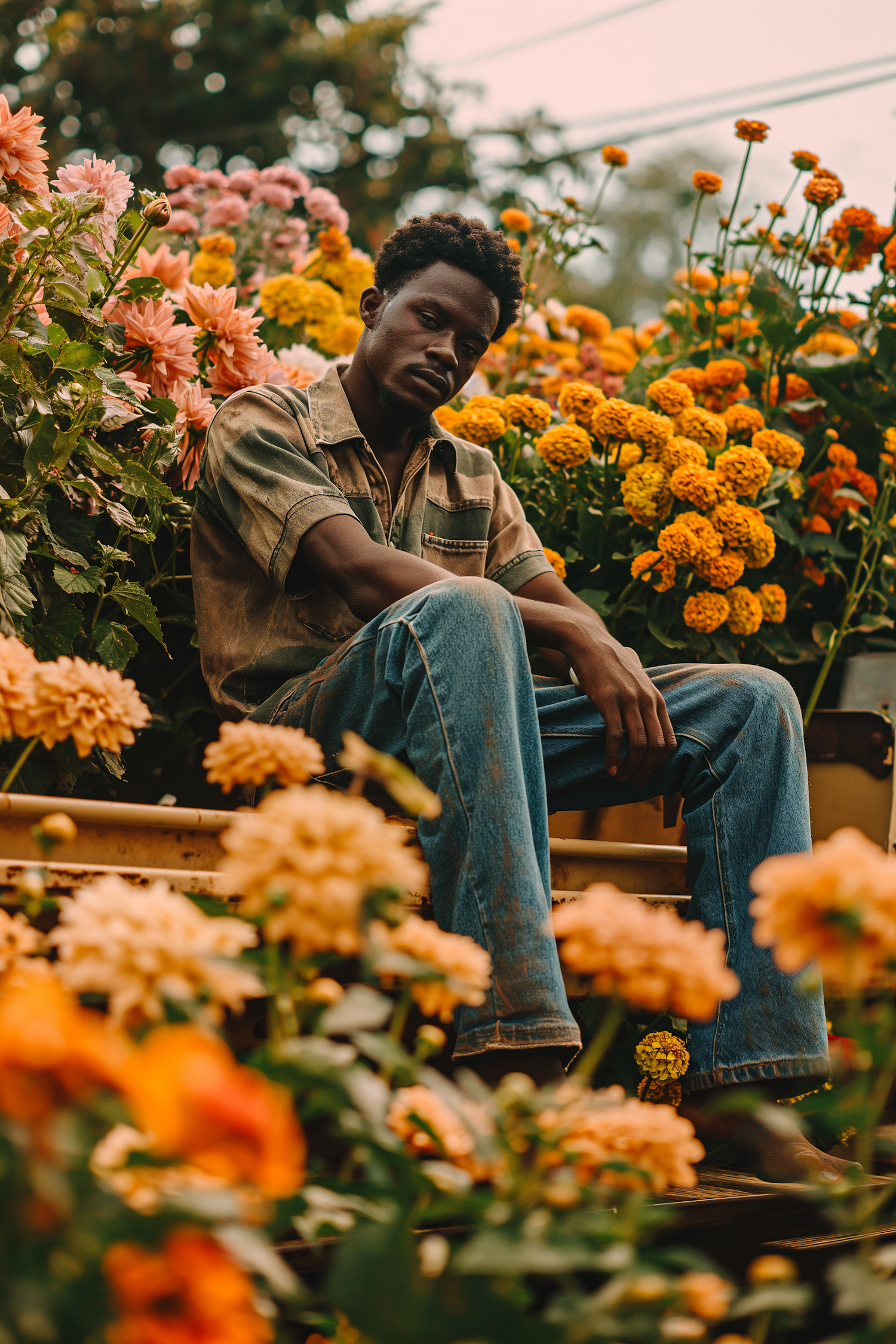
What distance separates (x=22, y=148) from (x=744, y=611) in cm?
139

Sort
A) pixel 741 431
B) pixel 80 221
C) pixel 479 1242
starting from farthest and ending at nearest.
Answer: pixel 741 431, pixel 80 221, pixel 479 1242

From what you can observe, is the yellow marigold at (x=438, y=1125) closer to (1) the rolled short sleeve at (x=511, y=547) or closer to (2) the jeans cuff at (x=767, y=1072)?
(2) the jeans cuff at (x=767, y=1072)

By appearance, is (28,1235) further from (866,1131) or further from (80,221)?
(80,221)

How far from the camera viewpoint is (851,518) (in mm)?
2422

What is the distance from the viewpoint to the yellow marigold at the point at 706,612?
6.65 feet

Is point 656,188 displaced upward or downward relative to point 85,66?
upward

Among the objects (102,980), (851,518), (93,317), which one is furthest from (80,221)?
(851,518)

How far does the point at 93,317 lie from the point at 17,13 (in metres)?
9.78

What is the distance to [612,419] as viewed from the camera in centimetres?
207

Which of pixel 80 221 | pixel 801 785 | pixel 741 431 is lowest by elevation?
pixel 801 785

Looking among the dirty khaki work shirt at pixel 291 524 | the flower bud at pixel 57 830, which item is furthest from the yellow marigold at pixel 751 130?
the flower bud at pixel 57 830

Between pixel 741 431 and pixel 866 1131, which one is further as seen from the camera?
pixel 741 431

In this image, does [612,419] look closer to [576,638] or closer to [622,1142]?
[576,638]

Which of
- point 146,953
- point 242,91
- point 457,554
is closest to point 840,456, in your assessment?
point 457,554
